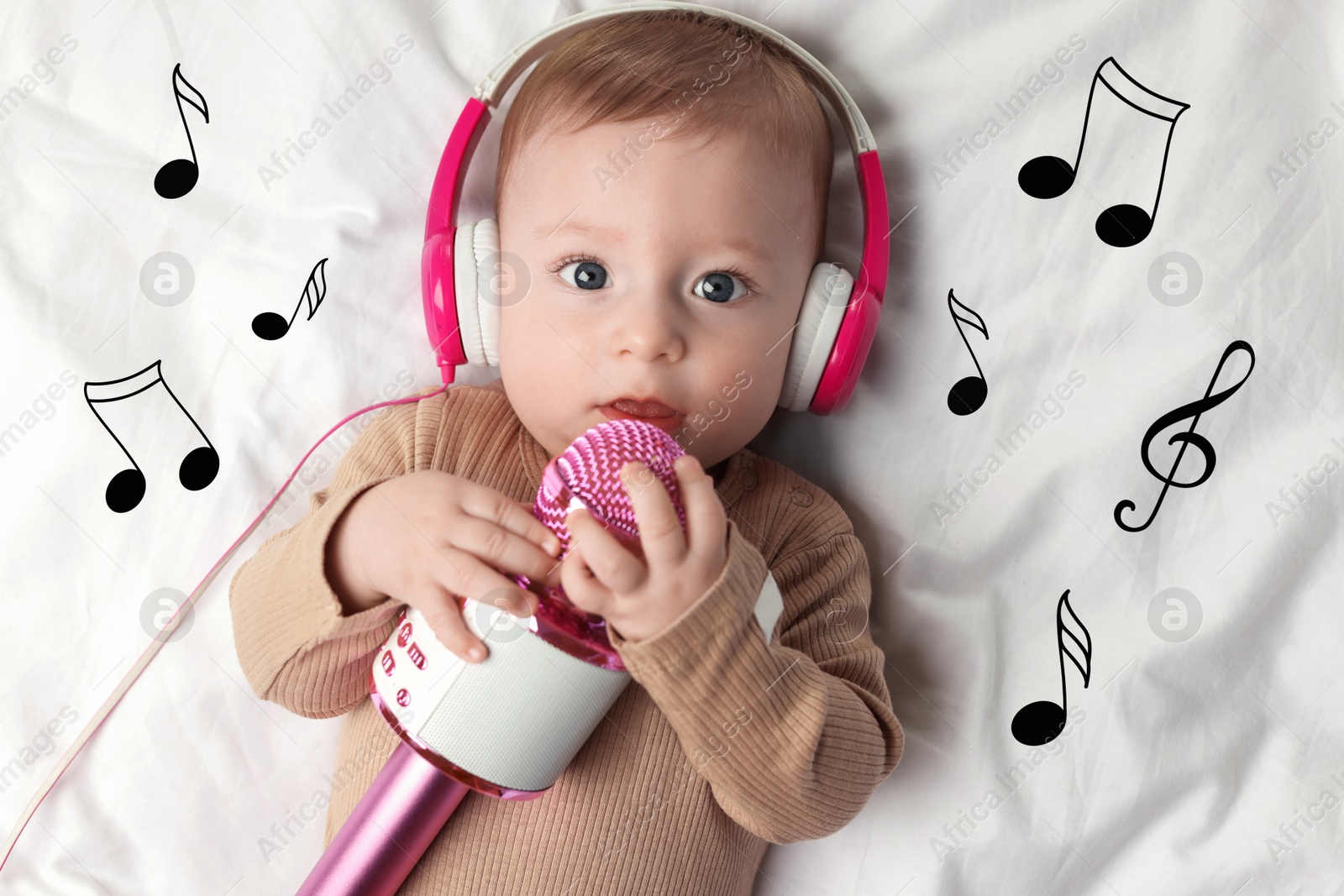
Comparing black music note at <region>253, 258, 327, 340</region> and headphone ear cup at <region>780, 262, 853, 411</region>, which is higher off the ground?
black music note at <region>253, 258, 327, 340</region>

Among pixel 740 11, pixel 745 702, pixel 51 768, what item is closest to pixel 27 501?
pixel 51 768

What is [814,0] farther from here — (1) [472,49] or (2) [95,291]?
(2) [95,291]

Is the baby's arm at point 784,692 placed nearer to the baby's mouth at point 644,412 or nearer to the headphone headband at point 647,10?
the baby's mouth at point 644,412

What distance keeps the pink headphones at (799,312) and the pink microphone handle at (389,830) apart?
1.56ft

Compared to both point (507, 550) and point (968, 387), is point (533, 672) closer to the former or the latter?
point (507, 550)

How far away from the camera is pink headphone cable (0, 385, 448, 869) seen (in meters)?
1.26

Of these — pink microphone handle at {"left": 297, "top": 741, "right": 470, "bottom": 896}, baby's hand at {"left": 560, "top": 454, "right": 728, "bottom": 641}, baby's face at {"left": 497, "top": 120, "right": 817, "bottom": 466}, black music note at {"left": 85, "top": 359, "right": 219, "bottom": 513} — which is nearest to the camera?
baby's hand at {"left": 560, "top": 454, "right": 728, "bottom": 641}

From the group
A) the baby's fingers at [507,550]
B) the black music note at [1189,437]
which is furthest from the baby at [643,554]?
the black music note at [1189,437]

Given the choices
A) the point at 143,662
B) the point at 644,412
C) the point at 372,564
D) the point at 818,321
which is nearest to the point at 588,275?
the point at 644,412

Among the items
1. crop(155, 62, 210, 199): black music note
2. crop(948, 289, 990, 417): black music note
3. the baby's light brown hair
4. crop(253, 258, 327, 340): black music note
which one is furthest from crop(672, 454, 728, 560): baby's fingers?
crop(155, 62, 210, 199): black music note

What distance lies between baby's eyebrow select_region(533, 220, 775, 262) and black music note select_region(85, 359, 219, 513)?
1.72 feet

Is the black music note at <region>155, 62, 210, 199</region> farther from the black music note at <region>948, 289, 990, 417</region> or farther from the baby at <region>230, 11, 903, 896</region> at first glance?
the black music note at <region>948, 289, 990, 417</region>

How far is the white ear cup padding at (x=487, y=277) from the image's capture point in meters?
1.21

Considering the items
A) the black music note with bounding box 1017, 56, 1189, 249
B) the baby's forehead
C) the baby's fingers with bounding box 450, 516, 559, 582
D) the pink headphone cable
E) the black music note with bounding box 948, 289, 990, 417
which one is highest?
the baby's forehead
